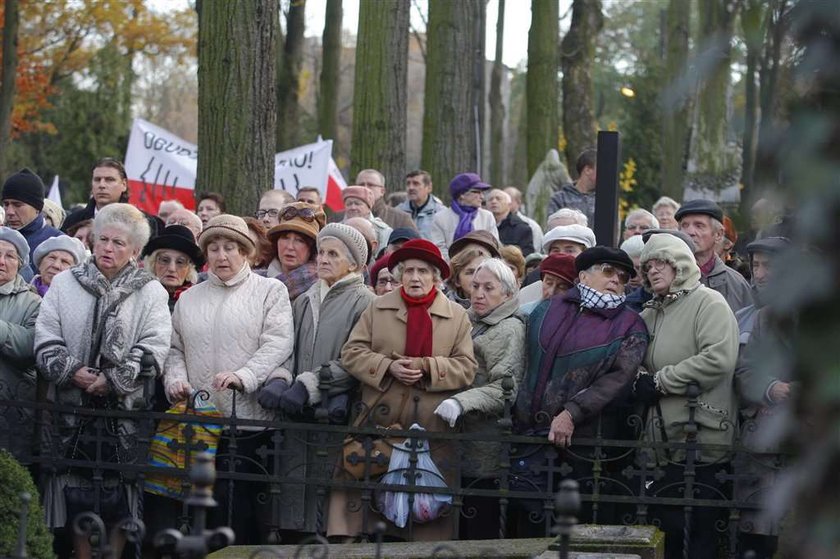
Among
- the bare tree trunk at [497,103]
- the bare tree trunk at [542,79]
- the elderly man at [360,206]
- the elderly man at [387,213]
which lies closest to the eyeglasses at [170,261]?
the elderly man at [360,206]

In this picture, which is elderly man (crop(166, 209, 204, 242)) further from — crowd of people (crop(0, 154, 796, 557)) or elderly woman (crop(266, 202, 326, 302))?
crowd of people (crop(0, 154, 796, 557))

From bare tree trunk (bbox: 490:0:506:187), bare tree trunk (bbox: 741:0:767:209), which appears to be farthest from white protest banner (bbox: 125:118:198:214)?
bare tree trunk (bbox: 490:0:506:187)

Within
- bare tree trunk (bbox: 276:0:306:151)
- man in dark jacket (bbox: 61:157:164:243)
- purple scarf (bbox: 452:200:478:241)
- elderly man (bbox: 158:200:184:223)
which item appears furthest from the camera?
bare tree trunk (bbox: 276:0:306:151)

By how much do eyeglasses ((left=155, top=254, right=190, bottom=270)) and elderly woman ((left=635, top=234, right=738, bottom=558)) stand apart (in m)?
2.79

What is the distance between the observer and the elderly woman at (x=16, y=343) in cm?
853

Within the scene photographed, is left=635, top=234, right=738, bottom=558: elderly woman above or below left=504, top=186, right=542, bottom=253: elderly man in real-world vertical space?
below

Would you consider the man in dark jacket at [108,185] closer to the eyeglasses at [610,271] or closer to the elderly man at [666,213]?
the eyeglasses at [610,271]

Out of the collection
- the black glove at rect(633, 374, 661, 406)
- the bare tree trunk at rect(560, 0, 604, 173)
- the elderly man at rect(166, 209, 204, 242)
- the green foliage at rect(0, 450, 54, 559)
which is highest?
the bare tree trunk at rect(560, 0, 604, 173)

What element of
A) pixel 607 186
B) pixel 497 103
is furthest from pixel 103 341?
pixel 497 103

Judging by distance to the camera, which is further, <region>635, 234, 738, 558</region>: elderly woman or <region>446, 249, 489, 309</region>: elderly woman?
<region>446, 249, 489, 309</region>: elderly woman

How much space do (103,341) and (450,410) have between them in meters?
1.91

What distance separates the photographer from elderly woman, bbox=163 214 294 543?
8.47 meters

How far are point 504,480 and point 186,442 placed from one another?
5.57 ft

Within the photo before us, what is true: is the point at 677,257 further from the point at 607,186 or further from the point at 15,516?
the point at 15,516
